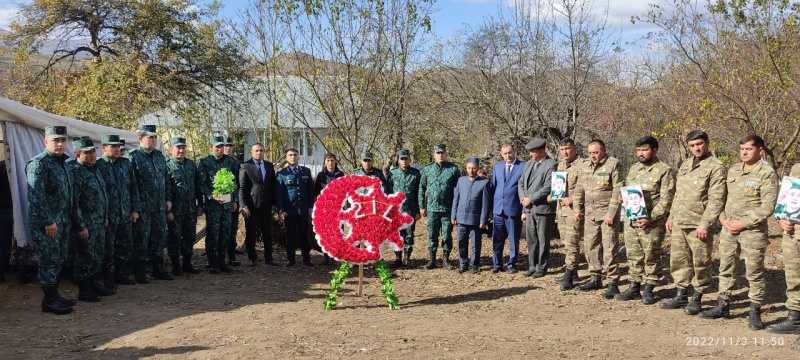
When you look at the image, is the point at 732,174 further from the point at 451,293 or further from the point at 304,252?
the point at 304,252

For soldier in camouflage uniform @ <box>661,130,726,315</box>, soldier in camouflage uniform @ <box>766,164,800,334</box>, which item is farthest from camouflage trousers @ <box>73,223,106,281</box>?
soldier in camouflage uniform @ <box>766,164,800,334</box>

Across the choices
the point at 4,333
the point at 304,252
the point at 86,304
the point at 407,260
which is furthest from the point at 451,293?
the point at 4,333

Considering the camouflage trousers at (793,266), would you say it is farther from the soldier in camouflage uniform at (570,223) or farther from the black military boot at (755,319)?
the soldier in camouflage uniform at (570,223)

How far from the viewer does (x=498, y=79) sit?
11680 mm

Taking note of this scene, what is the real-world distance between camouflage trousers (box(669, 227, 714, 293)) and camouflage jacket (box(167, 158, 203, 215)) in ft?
19.7

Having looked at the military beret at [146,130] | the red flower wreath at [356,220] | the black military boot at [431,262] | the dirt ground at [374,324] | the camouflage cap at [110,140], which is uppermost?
the military beret at [146,130]

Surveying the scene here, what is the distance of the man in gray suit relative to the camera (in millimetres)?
7934

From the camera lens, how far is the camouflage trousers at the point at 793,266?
17.5 ft

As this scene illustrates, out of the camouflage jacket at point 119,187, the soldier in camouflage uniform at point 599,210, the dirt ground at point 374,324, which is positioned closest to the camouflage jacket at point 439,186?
the dirt ground at point 374,324

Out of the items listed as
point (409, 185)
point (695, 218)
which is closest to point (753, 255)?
point (695, 218)

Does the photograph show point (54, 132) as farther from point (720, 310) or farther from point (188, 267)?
point (720, 310)

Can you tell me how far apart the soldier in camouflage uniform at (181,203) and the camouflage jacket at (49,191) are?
1.61 metres

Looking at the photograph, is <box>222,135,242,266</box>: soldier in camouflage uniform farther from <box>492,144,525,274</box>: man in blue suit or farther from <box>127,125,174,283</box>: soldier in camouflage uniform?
<box>492,144,525,274</box>: man in blue suit

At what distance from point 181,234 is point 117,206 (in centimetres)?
117
